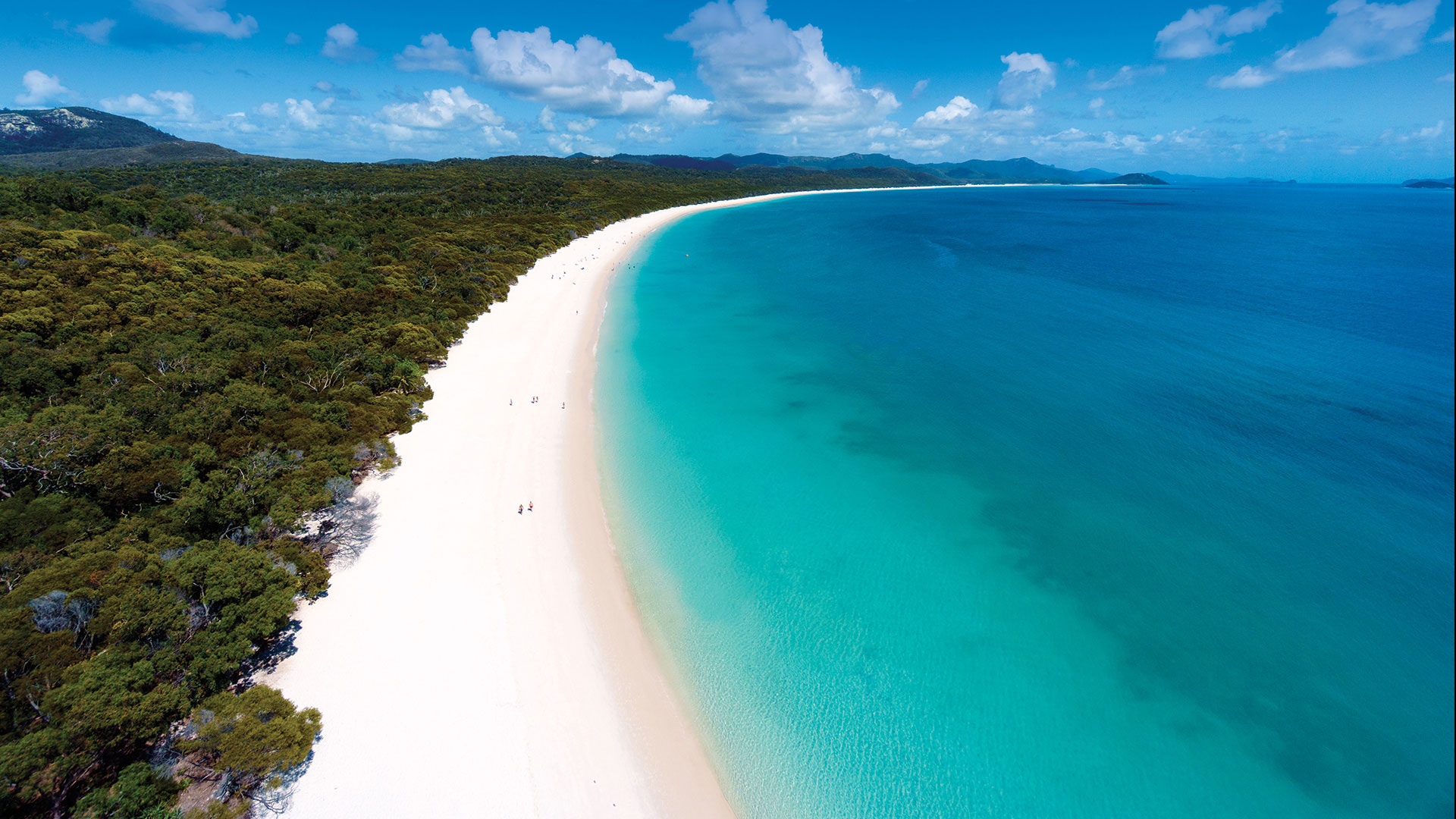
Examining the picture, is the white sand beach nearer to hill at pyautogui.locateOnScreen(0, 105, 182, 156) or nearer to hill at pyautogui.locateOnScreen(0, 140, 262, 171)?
hill at pyautogui.locateOnScreen(0, 140, 262, 171)

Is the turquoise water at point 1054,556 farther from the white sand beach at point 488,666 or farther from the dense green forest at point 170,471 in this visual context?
the dense green forest at point 170,471

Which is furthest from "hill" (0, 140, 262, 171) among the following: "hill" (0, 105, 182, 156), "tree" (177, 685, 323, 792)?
"tree" (177, 685, 323, 792)

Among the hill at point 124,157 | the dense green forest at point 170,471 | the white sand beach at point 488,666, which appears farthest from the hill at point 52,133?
the white sand beach at point 488,666

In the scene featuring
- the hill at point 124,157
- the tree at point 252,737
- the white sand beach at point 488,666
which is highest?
the hill at point 124,157

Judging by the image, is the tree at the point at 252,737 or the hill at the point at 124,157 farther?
the hill at the point at 124,157

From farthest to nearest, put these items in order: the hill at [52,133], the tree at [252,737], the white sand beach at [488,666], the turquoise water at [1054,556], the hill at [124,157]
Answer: the hill at [52,133] < the hill at [124,157] < the turquoise water at [1054,556] < the white sand beach at [488,666] < the tree at [252,737]
